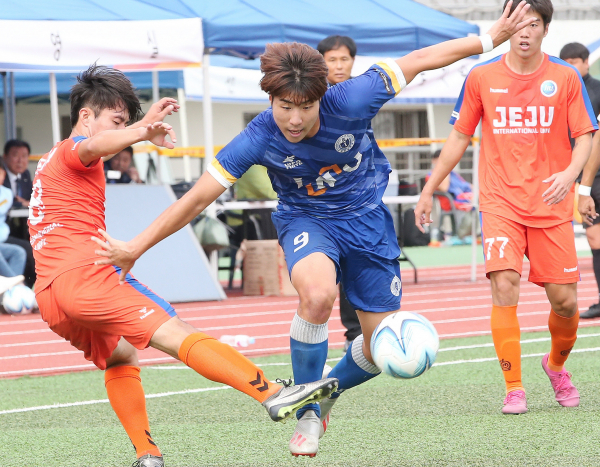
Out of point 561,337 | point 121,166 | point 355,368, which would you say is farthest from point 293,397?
point 121,166

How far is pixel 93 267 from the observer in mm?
4016

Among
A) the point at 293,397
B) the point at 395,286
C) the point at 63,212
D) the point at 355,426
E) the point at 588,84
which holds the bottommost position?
the point at 355,426

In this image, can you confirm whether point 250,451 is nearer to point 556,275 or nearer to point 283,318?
point 556,275

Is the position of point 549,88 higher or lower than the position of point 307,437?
higher

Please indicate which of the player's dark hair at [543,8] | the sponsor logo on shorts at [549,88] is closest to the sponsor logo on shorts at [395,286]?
the sponsor logo on shorts at [549,88]

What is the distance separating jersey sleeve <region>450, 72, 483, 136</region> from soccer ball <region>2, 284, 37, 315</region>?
21.3ft

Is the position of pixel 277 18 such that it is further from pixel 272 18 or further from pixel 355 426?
pixel 355 426

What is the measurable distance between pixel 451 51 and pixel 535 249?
1.58 meters

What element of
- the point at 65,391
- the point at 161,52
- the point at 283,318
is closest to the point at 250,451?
the point at 65,391

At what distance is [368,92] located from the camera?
4.23 m

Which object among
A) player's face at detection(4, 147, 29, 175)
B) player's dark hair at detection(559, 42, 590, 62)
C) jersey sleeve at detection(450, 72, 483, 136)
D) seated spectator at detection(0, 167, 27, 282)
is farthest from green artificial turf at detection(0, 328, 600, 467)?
player's face at detection(4, 147, 29, 175)

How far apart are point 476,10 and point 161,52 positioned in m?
16.0

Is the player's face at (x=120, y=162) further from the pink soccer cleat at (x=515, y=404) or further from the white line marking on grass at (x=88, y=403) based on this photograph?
the pink soccer cleat at (x=515, y=404)

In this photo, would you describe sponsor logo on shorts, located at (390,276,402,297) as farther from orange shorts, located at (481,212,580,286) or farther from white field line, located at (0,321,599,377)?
white field line, located at (0,321,599,377)
